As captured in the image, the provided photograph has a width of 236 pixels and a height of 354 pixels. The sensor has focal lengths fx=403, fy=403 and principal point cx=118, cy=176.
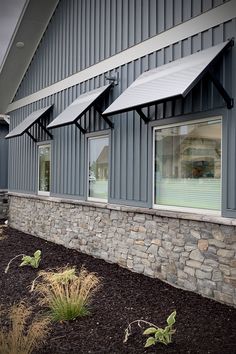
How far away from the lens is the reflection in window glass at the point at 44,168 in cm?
1089

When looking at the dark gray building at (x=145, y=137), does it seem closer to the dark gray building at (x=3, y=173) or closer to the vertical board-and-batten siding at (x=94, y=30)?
the vertical board-and-batten siding at (x=94, y=30)

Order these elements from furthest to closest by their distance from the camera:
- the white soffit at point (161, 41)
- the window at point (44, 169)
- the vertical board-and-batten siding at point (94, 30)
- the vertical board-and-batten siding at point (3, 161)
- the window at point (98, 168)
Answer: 1. the vertical board-and-batten siding at point (3, 161)
2. the window at point (44, 169)
3. the window at point (98, 168)
4. the vertical board-and-batten siding at point (94, 30)
5. the white soffit at point (161, 41)

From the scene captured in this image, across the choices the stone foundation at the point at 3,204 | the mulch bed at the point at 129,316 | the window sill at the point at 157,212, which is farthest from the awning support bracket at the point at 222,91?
the stone foundation at the point at 3,204

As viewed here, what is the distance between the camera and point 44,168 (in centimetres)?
1112

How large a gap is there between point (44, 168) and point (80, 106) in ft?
11.0

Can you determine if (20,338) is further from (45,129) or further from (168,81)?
(45,129)

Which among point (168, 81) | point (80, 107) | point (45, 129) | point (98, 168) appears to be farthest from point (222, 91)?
point (45, 129)

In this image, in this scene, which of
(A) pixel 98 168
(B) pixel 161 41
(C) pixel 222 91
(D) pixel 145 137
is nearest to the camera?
(C) pixel 222 91

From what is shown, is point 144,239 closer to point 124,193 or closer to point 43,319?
point 124,193

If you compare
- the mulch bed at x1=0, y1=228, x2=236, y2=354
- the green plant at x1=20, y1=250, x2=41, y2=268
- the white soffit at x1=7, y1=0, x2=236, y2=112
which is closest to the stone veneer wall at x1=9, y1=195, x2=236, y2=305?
the mulch bed at x1=0, y1=228, x2=236, y2=354

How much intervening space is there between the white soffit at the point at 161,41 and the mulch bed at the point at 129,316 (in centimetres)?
383

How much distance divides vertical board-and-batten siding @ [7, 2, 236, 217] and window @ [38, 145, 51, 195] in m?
0.28

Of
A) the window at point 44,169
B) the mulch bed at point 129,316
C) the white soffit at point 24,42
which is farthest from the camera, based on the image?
the window at point 44,169

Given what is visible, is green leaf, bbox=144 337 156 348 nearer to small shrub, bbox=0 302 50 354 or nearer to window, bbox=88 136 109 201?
small shrub, bbox=0 302 50 354
